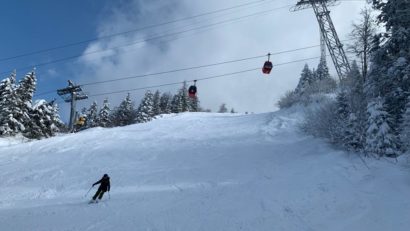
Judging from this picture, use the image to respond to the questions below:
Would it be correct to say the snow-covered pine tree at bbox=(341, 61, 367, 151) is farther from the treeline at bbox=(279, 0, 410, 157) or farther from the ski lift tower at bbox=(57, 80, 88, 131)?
the ski lift tower at bbox=(57, 80, 88, 131)

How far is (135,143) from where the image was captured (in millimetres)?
33719

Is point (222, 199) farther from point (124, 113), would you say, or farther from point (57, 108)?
point (124, 113)

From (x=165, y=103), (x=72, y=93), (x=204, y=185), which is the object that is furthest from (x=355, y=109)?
(x=165, y=103)

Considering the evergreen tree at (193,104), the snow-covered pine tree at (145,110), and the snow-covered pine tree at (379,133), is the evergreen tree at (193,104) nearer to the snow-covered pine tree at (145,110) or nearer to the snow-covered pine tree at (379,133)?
the snow-covered pine tree at (145,110)

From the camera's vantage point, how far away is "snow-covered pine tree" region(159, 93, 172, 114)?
295 feet

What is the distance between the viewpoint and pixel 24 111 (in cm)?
4941

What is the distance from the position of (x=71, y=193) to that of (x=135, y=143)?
43.3 ft

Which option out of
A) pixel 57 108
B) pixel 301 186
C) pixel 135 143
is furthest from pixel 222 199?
pixel 57 108

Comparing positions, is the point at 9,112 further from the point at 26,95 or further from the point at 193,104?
the point at 193,104

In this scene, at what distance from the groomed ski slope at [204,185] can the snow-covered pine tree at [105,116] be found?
41300 millimetres

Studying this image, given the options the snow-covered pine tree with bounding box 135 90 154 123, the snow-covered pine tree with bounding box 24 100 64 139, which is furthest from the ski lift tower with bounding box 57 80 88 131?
the snow-covered pine tree with bounding box 135 90 154 123

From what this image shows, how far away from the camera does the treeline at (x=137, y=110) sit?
7562cm

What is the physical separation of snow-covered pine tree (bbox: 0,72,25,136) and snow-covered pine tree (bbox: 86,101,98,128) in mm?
29299

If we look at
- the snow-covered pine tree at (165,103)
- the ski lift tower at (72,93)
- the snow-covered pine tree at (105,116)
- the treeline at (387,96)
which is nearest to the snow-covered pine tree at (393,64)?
the treeline at (387,96)
